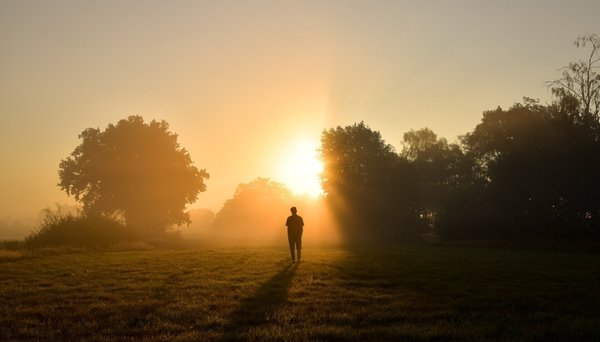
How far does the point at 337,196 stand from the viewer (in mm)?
81438

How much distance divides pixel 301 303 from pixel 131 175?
66044mm

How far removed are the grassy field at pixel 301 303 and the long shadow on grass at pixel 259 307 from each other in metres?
0.03

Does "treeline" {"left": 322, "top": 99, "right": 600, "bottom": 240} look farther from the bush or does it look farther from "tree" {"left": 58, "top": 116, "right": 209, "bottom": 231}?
the bush

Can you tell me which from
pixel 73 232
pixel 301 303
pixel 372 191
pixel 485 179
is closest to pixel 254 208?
pixel 372 191

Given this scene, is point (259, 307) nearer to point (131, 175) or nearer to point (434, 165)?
→ point (131, 175)

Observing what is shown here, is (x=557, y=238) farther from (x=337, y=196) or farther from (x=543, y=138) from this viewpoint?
(x=337, y=196)

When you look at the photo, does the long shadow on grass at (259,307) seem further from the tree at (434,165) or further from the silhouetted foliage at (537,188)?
the tree at (434,165)

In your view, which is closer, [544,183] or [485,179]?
[544,183]

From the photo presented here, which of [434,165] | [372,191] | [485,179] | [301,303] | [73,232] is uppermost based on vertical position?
[434,165]

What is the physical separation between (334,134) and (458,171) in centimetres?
3060

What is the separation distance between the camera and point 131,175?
71.6 metres

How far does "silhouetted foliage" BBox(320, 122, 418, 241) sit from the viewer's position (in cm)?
7806

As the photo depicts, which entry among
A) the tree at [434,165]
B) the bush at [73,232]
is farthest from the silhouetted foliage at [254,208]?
the bush at [73,232]

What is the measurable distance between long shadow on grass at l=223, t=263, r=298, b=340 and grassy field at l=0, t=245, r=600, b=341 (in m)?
0.03
